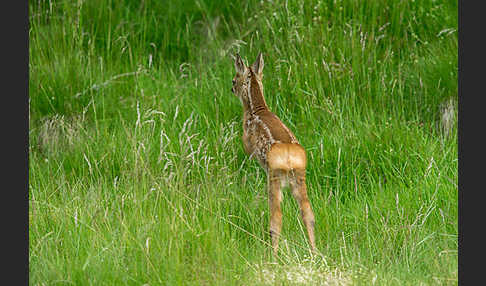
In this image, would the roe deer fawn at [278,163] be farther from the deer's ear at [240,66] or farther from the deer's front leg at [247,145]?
the deer's ear at [240,66]

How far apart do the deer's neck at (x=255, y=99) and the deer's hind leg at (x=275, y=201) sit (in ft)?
3.21

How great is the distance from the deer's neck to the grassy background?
0.29m

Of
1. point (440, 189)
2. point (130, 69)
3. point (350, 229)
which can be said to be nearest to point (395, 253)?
point (350, 229)

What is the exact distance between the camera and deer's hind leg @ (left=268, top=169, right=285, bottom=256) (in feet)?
19.9

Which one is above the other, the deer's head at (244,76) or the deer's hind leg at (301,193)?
the deer's head at (244,76)

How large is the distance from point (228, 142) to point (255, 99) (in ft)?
1.73

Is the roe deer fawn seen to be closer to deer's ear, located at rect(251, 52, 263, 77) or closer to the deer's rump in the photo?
the deer's rump

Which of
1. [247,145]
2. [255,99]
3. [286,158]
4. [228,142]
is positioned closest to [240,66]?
[255,99]

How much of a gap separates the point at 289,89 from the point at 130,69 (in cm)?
192

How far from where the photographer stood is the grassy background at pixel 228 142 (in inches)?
223

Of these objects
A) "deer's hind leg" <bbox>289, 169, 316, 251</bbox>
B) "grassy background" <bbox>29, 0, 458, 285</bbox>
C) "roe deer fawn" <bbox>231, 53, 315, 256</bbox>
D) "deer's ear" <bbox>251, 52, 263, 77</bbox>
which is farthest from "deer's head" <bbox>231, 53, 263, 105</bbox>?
"deer's hind leg" <bbox>289, 169, 316, 251</bbox>

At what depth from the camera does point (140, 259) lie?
18.3 ft

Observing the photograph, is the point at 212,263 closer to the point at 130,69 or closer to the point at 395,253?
the point at 395,253

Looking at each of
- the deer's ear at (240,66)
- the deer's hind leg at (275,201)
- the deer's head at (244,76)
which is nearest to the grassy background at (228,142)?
the deer's hind leg at (275,201)
